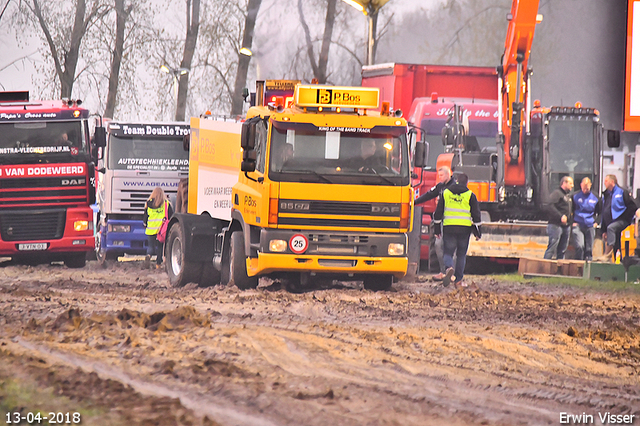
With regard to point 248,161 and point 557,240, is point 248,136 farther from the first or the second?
point 557,240

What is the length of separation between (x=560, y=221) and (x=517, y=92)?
8.63 ft

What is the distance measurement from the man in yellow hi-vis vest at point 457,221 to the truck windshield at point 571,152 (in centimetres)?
396

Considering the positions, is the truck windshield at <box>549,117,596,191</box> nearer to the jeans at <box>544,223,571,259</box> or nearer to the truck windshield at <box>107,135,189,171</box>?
the jeans at <box>544,223,571,259</box>

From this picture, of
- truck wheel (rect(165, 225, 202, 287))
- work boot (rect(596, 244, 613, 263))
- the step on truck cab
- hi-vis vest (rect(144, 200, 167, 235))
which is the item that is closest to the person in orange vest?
hi-vis vest (rect(144, 200, 167, 235))

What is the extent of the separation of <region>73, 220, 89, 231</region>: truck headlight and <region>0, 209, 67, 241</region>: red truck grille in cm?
23

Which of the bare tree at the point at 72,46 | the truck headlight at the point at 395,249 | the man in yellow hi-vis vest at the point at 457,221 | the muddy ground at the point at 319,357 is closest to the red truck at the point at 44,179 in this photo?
the muddy ground at the point at 319,357

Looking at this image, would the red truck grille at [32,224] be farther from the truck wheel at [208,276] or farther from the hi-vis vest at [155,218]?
the truck wheel at [208,276]

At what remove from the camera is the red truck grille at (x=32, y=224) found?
17.9 metres

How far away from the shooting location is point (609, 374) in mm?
8047

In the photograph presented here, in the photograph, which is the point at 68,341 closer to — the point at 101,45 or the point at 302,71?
the point at 101,45

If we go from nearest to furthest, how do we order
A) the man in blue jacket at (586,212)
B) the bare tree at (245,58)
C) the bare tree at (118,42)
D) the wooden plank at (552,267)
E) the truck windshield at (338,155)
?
the truck windshield at (338,155)
the wooden plank at (552,267)
the man in blue jacket at (586,212)
the bare tree at (118,42)
the bare tree at (245,58)

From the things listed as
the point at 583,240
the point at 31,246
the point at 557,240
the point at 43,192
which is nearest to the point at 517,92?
the point at 557,240

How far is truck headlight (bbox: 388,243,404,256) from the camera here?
12656 mm

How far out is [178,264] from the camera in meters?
15.1
